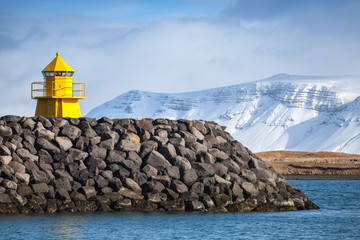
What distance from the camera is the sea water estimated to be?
2735 cm

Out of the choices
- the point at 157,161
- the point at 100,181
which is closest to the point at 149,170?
the point at 157,161

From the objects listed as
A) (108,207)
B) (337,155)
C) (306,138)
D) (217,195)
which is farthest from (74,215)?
(306,138)

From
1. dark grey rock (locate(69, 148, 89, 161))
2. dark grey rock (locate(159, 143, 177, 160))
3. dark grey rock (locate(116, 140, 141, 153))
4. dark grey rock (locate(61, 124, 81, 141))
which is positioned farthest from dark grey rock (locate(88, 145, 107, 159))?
dark grey rock (locate(159, 143, 177, 160))

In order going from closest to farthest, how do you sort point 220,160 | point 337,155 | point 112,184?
point 112,184 → point 220,160 → point 337,155

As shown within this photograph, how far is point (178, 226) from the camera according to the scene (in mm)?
29312

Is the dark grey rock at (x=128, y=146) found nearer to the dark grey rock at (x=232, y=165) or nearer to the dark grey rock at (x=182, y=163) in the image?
the dark grey rock at (x=182, y=163)

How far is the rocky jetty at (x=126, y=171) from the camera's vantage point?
31.2 metres

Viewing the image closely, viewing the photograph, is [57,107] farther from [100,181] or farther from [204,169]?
[204,169]

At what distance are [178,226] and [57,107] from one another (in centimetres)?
1215

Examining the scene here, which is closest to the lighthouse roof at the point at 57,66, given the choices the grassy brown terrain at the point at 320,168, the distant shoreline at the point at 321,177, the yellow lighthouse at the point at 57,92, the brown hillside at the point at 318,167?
the yellow lighthouse at the point at 57,92

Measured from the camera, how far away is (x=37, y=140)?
3312 cm

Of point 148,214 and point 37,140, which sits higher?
point 37,140

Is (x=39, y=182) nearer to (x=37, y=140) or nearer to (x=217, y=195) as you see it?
(x=37, y=140)

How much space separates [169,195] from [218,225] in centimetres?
322
